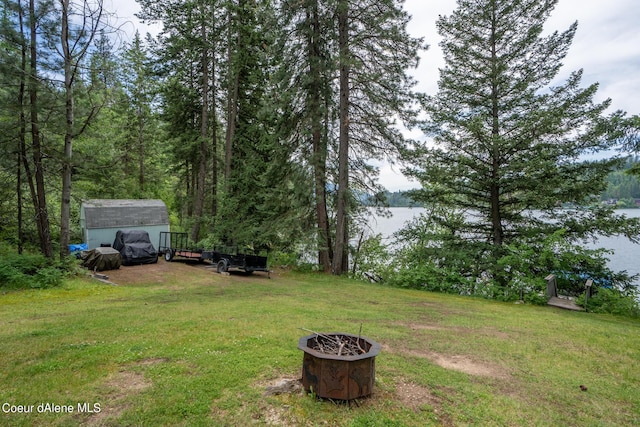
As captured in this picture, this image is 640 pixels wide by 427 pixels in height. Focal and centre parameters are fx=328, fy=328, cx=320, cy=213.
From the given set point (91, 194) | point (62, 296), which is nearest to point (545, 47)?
point (62, 296)

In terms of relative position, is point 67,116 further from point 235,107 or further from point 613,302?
point 613,302

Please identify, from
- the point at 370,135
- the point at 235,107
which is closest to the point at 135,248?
the point at 235,107

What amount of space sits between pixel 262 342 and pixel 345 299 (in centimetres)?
440

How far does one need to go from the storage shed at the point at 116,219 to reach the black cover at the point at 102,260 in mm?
3566

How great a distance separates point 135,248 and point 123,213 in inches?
167

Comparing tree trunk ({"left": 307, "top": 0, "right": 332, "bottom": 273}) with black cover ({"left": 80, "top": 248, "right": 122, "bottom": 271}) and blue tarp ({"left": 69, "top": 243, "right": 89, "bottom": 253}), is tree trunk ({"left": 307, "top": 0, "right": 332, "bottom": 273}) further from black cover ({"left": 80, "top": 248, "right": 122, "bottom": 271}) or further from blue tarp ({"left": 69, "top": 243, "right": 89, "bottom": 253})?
blue tarp ({"left": 69, "top": 243, "right": 89, "bottom": 253})

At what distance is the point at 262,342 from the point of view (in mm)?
4730

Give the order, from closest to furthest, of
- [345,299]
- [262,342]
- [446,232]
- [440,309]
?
1. [262,342]
2. [440,309]
3. [345,299]
4. [446,232]

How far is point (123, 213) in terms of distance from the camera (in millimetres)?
17109

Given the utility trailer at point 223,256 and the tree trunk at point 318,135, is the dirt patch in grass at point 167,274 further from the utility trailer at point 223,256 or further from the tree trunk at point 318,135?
the tree trunk at point 318,135

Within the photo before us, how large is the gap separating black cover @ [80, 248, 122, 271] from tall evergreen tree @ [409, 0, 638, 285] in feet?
38.4

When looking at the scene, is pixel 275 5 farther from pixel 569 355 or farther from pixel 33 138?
pixel 569 355

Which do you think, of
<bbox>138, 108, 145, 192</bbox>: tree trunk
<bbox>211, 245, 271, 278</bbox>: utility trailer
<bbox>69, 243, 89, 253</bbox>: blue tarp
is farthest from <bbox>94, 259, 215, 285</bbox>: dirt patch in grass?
<bbox>138, 108, 145, 192</bbox>: tree trunk

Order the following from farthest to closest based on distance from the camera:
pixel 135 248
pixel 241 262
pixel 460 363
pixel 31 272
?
pixel 135 248 < pixel 241 262 < pixel 31 272 < pixel 460 363
